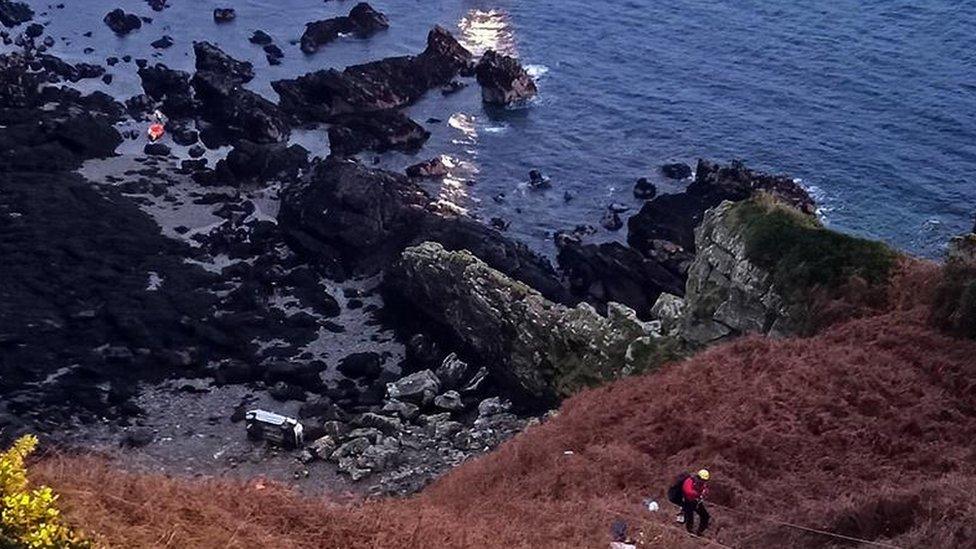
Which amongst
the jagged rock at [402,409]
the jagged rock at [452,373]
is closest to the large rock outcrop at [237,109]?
the jagged rock at [452,373]

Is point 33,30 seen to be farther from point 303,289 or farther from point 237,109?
point 303,289

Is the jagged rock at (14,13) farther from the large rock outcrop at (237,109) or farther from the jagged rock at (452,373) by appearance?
the jagged rock at (452,373)

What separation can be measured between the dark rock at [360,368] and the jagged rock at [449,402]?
3.99 m

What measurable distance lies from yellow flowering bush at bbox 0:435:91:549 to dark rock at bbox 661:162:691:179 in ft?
177

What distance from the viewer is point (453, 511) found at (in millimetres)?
22062

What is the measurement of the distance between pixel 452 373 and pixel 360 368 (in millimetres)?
4276

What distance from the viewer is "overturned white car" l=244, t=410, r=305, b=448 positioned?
123ft

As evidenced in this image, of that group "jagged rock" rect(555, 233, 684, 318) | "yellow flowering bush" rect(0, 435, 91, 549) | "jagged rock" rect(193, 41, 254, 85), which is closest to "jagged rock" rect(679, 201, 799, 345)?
"jagged rock" rect(555, 233, 684, 318)

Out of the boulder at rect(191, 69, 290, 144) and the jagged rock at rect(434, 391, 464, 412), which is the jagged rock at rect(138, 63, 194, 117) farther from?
the jagged rock at rect(434, 391, 464, 412)

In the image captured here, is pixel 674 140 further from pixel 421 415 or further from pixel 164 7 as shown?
pixel 164 7

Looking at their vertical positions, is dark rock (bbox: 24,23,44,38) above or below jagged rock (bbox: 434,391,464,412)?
above

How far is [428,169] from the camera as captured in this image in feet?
202

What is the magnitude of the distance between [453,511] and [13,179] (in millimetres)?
42521

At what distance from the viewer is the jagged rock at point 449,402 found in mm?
39844
